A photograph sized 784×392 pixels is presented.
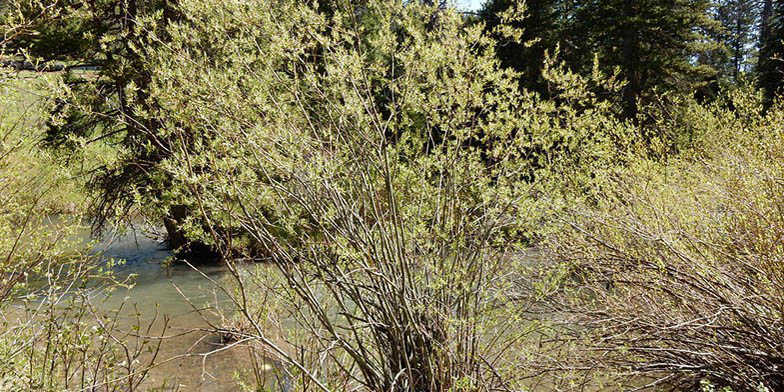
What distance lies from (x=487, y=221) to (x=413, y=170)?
0.69 meters

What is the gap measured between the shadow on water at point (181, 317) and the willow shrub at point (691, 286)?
2.76 meters

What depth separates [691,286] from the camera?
3.87m

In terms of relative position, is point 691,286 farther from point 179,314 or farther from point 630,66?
point 630,66

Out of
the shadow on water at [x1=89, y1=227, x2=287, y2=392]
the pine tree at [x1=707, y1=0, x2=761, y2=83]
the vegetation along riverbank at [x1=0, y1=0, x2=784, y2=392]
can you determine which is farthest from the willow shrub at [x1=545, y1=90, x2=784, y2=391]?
the pine tree at [x1=707, y1=0, x2=761, y2=83]

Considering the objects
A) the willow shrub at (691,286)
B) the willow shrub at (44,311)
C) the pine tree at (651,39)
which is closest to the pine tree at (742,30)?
the pine tree at (651,39)

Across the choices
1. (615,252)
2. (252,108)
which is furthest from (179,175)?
(615,252)

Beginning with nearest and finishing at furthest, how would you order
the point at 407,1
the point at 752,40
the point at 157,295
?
the point at 407,1 < the point at 157,295 < the point at 752,40

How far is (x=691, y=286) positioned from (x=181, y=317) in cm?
712

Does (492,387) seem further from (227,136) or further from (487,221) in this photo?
(227,136)

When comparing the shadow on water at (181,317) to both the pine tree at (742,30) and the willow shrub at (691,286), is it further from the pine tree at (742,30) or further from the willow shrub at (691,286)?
the pine tree at (742,30)

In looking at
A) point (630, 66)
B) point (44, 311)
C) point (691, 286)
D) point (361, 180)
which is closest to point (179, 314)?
point (44, 311)

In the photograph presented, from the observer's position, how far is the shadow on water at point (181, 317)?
15.4ft

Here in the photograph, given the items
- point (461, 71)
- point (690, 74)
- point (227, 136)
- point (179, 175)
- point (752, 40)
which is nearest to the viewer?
point (179, 175)

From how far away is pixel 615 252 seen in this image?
4.72 metres
